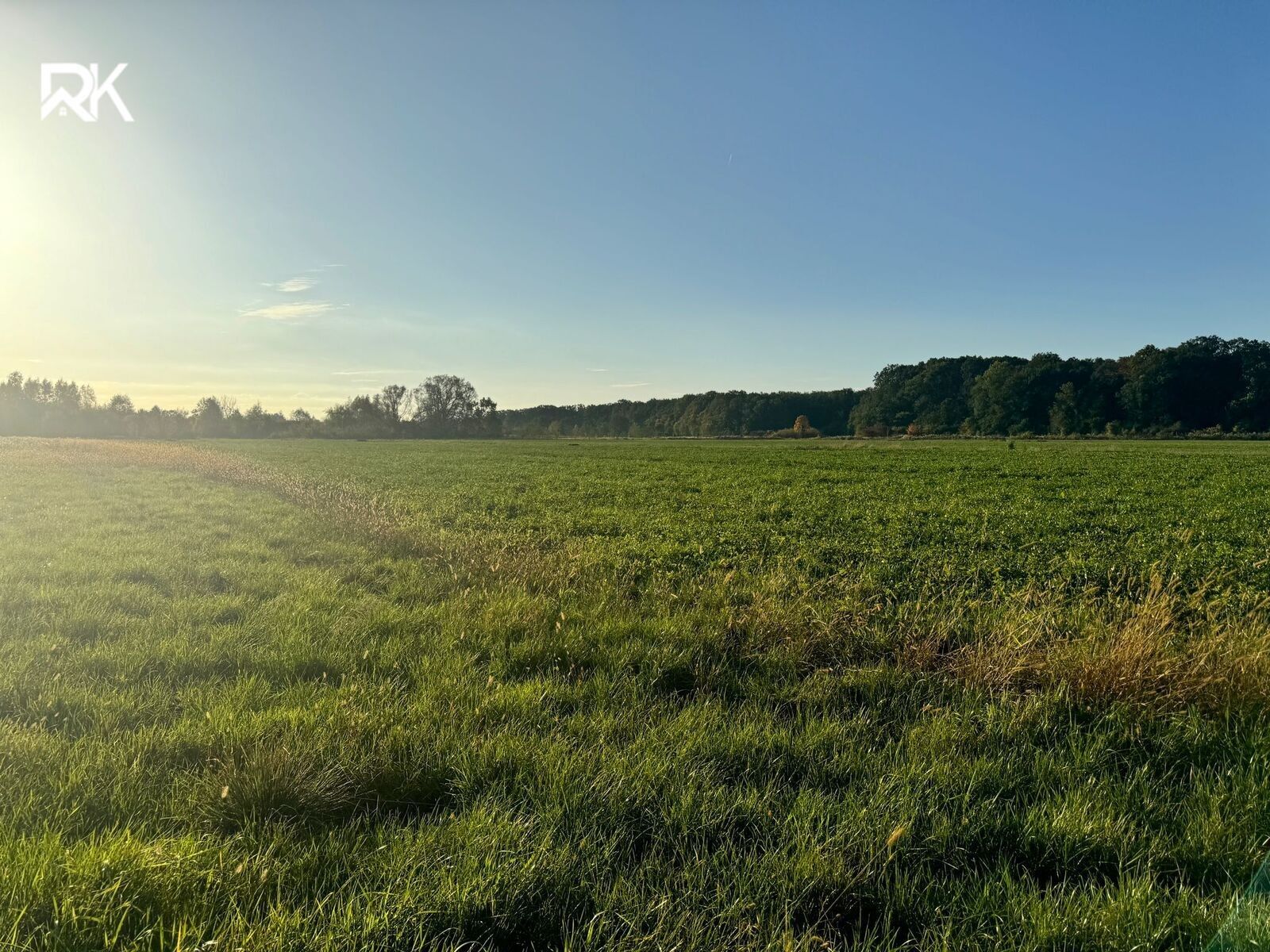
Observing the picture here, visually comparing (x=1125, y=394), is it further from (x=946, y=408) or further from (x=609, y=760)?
(x=609, y=760)

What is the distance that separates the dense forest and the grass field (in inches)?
4404

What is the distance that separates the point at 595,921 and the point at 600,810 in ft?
2.27

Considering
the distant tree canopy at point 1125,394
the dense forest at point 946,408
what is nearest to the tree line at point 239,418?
the dense forest at point 946,408

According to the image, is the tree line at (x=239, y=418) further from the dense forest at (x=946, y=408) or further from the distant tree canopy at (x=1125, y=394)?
the distant tree canopy at (x=1125, y=394)

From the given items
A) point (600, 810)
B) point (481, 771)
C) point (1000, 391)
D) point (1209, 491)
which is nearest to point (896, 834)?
point (600, 810)

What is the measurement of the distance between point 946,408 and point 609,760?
151m

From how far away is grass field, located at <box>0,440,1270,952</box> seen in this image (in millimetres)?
2492

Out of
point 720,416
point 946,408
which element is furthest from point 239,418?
point 946,408

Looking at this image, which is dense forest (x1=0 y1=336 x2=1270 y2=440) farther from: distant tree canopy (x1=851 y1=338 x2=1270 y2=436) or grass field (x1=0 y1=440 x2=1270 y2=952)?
grass field (x1=0 y1=440 x2=1270 y2=952)

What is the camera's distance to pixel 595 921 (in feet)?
8.07

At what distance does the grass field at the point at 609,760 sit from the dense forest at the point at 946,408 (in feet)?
367

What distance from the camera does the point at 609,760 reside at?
11.9 ft

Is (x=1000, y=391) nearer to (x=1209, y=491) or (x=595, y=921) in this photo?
(x=1209, y=491)

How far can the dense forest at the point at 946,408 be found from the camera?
102 metres
